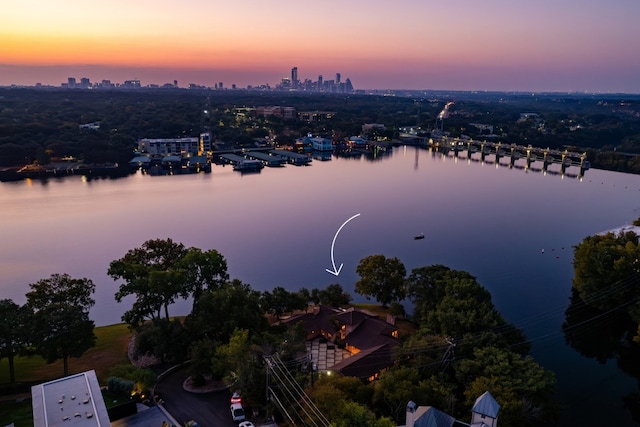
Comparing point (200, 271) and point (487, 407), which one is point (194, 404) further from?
point (487, 407)

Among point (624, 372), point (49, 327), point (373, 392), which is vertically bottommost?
point (624, 372)

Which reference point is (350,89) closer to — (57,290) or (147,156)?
(147,156)

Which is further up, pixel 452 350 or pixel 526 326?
pixel 452 350

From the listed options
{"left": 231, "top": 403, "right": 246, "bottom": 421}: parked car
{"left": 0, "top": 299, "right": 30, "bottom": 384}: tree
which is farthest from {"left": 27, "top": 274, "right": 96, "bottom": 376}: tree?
{"left": 231, "top": 403, "right": 246, "bottom": 421}: parked car

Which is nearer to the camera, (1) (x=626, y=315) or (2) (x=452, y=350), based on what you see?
(2) (x=452, y=350)

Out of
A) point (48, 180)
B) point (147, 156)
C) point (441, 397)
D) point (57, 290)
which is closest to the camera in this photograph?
point (441, 397)

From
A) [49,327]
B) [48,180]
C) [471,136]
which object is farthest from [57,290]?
[471,136]

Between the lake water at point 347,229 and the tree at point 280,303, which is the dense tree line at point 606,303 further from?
the tree at point 280,303
